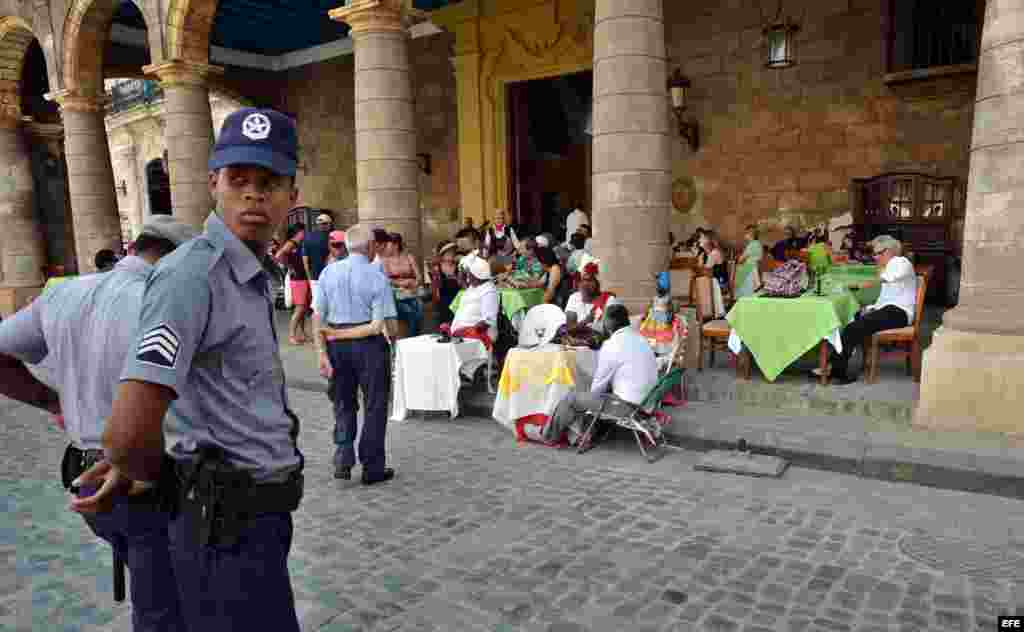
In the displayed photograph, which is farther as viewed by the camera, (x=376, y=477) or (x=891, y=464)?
(x=376, y=477)

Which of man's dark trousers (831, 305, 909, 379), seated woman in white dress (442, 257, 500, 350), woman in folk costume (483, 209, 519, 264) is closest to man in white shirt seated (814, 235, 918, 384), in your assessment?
Result: man's dark trousers (831, 305, 909, 379)

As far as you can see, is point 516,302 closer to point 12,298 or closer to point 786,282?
point 786,282

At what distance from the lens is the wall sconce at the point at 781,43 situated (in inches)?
436

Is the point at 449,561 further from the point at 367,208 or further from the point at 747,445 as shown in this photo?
the point at 367,208

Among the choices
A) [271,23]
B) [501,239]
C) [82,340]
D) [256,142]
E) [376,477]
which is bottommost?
[376,477]

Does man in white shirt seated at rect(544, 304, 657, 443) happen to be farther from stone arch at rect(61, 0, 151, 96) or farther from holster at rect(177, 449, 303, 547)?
stone arch at rect(61, 0, 151, 96)

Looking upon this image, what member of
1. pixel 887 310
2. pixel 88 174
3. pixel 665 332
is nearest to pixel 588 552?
pixel 665 332

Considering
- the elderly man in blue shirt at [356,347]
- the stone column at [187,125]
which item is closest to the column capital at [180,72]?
the stone column at [187,125]

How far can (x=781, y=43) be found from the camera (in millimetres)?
11086

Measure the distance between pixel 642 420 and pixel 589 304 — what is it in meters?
1.86

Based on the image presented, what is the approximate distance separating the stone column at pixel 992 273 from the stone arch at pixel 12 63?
17.6 metres

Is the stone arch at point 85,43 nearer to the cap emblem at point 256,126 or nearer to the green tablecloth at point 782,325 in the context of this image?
the green tablecloth at point 782,325

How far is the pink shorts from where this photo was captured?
1067 cm

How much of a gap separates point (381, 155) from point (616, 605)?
7.02m
